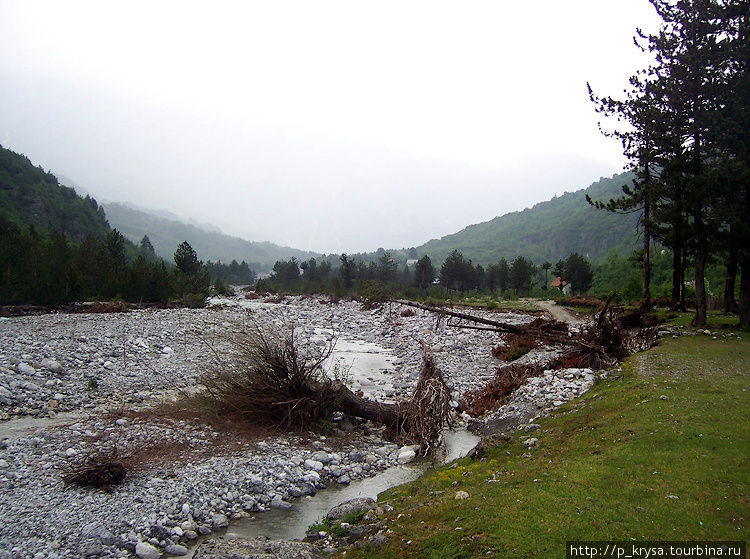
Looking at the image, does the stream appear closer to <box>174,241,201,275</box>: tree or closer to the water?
the water

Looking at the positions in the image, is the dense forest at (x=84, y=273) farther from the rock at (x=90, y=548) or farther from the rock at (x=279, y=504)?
the rock at (x=279, y=504)

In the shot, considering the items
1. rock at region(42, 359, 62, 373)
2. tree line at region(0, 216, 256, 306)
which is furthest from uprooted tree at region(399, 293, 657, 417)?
tree line at region(0, 216, 256, 306)

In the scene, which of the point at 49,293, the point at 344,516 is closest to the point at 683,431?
the point at 344,516

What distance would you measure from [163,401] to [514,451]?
10.6 m

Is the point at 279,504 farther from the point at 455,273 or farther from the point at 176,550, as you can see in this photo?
the point at 455,273

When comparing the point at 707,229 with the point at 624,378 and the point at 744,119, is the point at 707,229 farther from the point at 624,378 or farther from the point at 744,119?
the point at 624,378

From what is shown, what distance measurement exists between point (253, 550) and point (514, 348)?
19205 millimetres

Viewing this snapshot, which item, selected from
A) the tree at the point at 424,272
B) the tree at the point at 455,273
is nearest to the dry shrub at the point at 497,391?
the tree at the point at 455,273

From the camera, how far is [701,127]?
19125 millimetres

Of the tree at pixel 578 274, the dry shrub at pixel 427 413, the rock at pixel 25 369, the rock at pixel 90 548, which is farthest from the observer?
the tree at pixel 578 274

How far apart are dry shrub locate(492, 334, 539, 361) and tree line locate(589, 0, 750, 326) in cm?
721

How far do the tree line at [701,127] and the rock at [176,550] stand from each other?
823 inches

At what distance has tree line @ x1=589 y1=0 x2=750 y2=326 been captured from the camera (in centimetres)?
1833

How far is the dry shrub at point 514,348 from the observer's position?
74.2 feet
